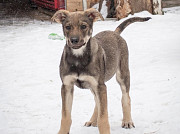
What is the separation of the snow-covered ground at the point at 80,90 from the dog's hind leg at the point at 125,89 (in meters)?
0.13

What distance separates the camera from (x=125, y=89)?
507 cm

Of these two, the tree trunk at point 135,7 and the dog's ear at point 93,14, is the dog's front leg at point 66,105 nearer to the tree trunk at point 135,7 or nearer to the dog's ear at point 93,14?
the dog's ear at point 93,14

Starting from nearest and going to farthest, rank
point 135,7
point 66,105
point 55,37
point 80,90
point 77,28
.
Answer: point 77,28 → point 66,105 → point 80,90 → point 55,37 → point 135,7

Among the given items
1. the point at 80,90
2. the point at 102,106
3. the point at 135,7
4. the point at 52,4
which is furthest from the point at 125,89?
the point at 52,4

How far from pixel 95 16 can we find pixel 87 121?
5.61 ft

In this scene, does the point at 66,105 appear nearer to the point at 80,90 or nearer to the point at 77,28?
the point at 77,28

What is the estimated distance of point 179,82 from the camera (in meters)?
6.32

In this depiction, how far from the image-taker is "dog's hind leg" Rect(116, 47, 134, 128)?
499cm

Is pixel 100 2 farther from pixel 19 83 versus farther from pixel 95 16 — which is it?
pixel 95 16

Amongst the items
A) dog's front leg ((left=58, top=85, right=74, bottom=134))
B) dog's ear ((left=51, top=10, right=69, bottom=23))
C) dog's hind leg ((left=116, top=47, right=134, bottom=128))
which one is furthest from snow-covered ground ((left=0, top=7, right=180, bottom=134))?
dog's ear ((left=51, top=10, right=69, bottom=23))

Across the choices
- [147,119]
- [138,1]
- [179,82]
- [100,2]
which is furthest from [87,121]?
[100,2]

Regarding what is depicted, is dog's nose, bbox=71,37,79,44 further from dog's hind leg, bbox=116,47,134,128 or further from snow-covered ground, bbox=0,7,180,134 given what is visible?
snow-covered ground, bbox=0,7,180,134

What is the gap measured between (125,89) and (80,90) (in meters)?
1.83

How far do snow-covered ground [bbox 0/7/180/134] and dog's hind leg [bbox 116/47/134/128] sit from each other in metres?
0.13
